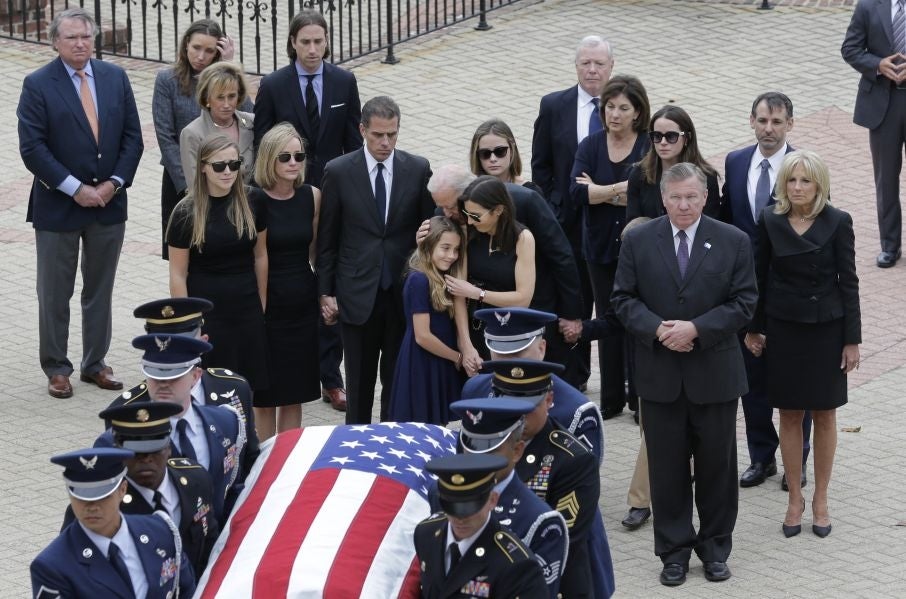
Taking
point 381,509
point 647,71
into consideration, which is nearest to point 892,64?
point 647,71

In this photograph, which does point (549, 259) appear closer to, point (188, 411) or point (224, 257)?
point (224, 257)

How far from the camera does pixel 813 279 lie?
7.93 metres

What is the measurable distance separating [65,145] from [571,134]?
9.25 ft

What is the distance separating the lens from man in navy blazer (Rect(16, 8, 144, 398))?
9.57m

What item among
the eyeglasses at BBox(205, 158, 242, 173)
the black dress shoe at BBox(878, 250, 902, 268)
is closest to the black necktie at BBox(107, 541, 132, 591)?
the eyeglasses at BBox(205, 158, 242, 173)

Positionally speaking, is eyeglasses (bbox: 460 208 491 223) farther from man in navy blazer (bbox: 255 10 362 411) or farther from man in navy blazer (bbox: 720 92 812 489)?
man in navy blazer (bbox: 255 10 362 411)

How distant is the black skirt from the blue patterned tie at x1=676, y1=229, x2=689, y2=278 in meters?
0.76

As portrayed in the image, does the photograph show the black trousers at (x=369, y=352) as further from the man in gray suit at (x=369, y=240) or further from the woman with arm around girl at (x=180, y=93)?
the woman with arm around girl at (x=180, y=93)

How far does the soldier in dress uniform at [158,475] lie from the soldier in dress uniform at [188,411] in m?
0.25

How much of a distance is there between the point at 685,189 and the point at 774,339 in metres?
1.02

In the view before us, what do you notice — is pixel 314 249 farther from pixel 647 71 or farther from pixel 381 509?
pixel 647 71

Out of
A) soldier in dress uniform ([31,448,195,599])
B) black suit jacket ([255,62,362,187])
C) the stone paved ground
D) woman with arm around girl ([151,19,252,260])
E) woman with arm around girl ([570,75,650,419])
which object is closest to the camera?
soldier in dress uniform ([31,448,195,599])

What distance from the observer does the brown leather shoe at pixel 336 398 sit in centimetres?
966

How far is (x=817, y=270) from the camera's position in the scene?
7910 mm
